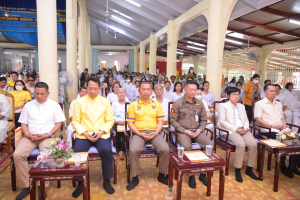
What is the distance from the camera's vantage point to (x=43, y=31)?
4.08 metres

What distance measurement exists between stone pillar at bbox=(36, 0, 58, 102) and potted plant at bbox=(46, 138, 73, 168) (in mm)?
2644

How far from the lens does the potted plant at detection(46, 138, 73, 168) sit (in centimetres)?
194

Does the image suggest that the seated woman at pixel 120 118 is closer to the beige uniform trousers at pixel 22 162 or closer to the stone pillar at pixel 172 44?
the beige uniform trousers at pixel 22 162

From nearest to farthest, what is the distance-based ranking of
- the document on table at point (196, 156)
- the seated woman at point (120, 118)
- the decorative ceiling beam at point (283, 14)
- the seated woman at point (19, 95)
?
the document on table at point (196, 156)
the seated woman at point (120, 118)
the seated woman at point (19, 95)
the decorative ceiling beam at point (283, 14)

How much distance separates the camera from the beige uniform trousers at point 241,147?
9.61ft

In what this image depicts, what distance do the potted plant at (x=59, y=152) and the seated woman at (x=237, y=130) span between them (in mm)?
A: 2237

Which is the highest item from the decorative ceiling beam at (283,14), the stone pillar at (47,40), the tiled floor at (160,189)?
the decorative ceiling beam at (283,14)

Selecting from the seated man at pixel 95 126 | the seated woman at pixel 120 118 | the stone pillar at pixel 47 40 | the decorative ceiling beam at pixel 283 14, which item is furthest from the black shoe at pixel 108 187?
the decorative ceiling beam at pixel 283 14

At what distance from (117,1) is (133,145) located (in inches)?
377

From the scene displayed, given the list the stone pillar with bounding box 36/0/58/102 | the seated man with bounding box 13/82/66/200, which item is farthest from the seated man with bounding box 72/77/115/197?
the stone pillar with bounding box 36/0/58/102

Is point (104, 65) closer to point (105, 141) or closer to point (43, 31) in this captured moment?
point (43, 31)

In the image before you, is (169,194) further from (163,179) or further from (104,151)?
(104,151)

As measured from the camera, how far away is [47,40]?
4.12 meters

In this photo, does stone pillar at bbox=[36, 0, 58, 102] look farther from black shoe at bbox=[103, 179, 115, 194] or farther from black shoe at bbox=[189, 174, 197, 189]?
black shoe at bbox=[189, 174, 197, 189]
